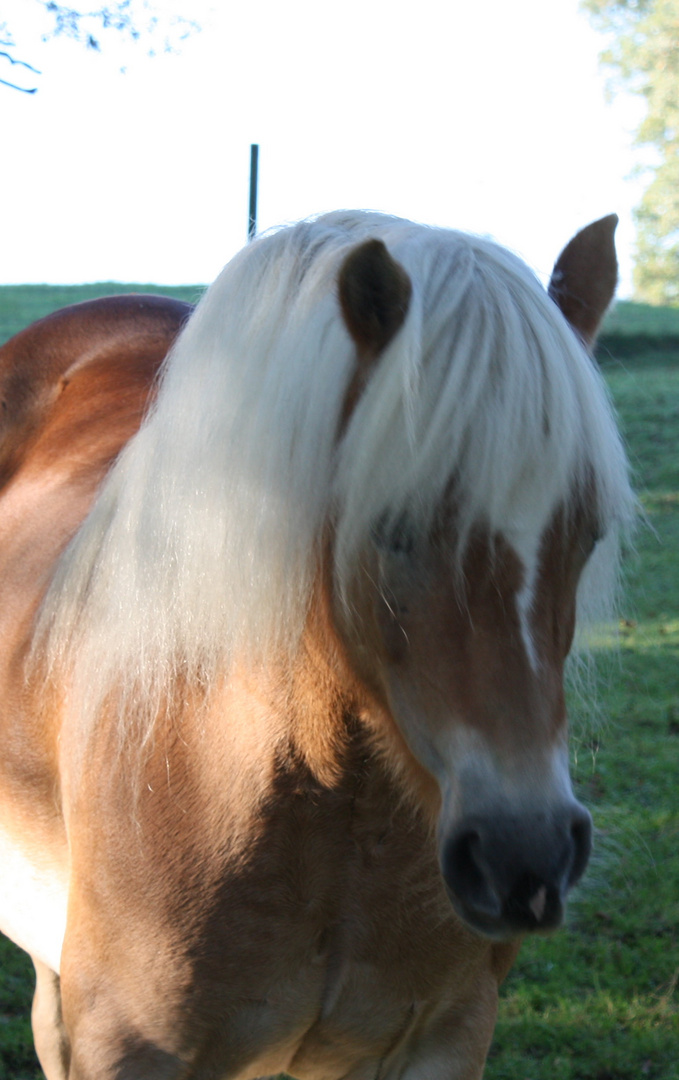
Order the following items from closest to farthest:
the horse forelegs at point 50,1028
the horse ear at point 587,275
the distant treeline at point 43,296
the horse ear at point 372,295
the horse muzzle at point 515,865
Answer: the horse muzzle at point 515,865, the horse ear at point 372,295, the horse ear at point 587,275, the horse forelegs at point 50,1028, the distant treeline at point 43,296

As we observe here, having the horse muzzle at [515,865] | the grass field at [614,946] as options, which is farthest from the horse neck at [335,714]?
the grass field at [614,946]

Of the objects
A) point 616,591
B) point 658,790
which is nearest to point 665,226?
point 658,790

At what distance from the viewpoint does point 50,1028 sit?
2.56m

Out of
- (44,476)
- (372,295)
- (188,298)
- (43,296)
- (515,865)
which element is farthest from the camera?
(43,296)

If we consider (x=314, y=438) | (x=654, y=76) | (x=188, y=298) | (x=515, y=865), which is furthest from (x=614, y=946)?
(x=654, y=76)

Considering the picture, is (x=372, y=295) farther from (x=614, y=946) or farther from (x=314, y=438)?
A: (x=614, y=946)

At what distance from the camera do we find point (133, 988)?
1640mm

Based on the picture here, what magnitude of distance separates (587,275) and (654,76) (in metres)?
26.0

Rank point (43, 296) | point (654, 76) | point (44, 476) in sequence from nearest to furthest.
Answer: point (44, 476) < point (43, 296) < point (654, 76)

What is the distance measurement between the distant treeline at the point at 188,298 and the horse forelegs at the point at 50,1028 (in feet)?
20.9

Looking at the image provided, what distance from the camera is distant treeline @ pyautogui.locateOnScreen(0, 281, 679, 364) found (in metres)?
11.8

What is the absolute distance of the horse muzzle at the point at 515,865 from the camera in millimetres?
1200

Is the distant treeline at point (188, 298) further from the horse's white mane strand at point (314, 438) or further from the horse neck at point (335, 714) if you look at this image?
the horse neck at point (335, 714)

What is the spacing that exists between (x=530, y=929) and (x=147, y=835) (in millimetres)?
689
